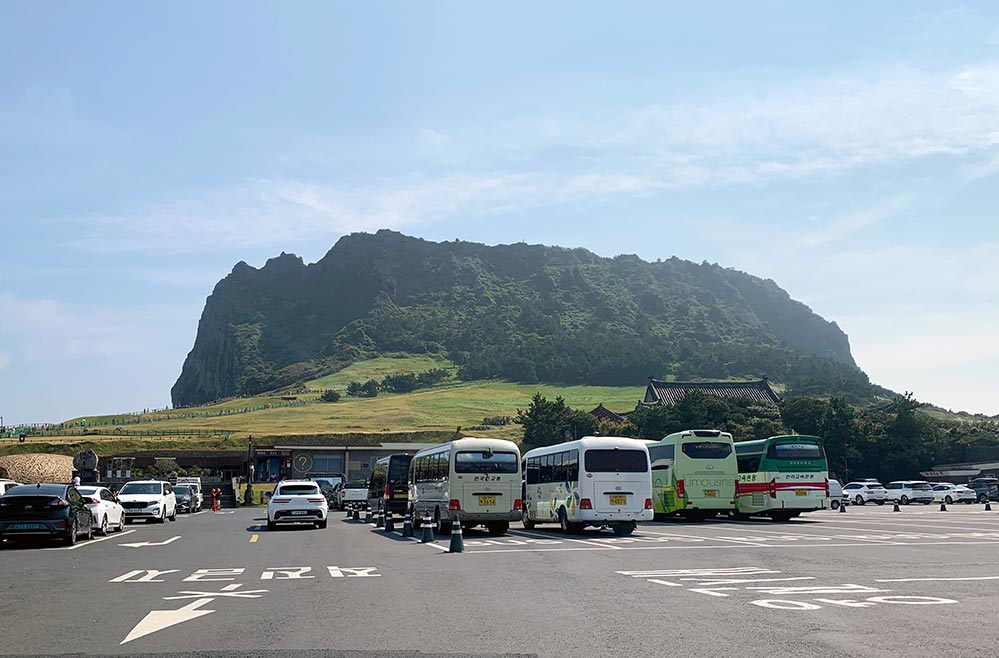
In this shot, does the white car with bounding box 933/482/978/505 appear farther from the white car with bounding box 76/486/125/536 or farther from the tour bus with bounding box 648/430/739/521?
the white car with bounding box 76/486/125/536

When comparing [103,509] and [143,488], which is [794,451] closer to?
[103,509]

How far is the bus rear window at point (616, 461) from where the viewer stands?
2747 centimetres

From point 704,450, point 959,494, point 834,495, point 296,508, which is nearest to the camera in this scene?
point 296,508

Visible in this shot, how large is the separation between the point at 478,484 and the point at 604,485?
367cm

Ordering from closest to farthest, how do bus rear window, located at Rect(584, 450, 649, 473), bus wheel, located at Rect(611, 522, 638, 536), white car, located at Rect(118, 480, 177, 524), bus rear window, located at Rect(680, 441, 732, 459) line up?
bus rear window, located at Rect(584, 450, 649, 473) < bus wheel, located at Rect(611, 522, 638, 536) < bus rear window, located at Rect(680, 441, 732, 459) < white car, located at Rect(118, 480, 177, 524)

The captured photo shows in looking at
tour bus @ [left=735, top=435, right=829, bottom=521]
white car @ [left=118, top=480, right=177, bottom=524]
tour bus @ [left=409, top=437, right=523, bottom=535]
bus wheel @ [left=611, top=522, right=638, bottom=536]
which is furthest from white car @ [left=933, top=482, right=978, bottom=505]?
white car @ [left=118, top=480, right=177, bottom=524]

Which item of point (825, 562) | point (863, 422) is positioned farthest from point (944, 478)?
point (825, 562)

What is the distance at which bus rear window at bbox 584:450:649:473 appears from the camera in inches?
1081

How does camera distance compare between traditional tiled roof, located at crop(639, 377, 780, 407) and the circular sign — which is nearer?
the circular sign

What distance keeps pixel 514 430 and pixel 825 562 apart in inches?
3879

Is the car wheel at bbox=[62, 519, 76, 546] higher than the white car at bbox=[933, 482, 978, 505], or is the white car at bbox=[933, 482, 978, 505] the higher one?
the car wheel at bbox=[62, 519, 76, 546]

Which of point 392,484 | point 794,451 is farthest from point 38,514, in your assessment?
point 794,451

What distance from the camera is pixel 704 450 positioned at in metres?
34.6

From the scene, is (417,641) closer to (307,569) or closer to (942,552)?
(307,569)
